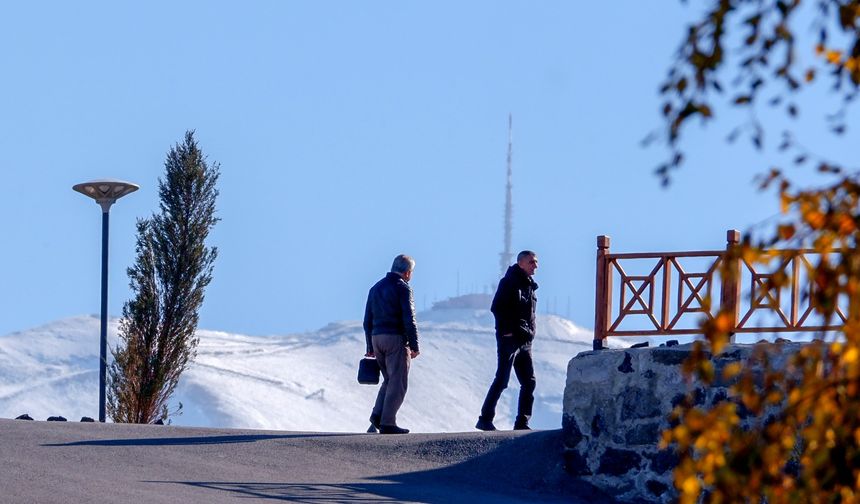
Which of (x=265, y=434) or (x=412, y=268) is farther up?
(x=412, y=268)

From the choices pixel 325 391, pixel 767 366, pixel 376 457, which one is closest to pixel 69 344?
pixel 325 391

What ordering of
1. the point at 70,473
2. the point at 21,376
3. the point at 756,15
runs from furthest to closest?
the point at 21,376
the point at 70,473
the point at 756,15

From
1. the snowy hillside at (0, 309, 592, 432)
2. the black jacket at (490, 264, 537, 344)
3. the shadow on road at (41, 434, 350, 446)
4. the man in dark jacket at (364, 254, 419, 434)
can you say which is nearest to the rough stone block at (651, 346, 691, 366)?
the black jacket at (490, 264, 537, 344)

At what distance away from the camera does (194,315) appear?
18609 millimetres

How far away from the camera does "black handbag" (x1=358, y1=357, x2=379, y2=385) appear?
43.8 ft

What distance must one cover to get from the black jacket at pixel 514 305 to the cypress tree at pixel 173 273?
542cm

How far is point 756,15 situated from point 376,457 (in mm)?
9138

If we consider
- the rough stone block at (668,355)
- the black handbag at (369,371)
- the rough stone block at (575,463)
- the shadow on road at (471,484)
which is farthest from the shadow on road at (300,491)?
the rough stone block at (668,355)

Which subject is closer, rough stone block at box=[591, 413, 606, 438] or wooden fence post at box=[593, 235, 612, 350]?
rough stone block at box=[591, 413, 606, 438]

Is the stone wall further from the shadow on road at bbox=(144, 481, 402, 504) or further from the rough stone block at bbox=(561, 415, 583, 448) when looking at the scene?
the shadow on road at bbox=(144, 481, 402, 504)

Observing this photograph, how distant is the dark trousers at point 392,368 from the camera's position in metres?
13.2

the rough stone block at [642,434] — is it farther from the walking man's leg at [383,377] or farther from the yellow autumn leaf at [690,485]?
the yellow autumn leaf at [690,485]

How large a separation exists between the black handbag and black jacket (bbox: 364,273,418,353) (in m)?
0.29

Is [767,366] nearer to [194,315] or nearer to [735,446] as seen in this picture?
[735,446]
